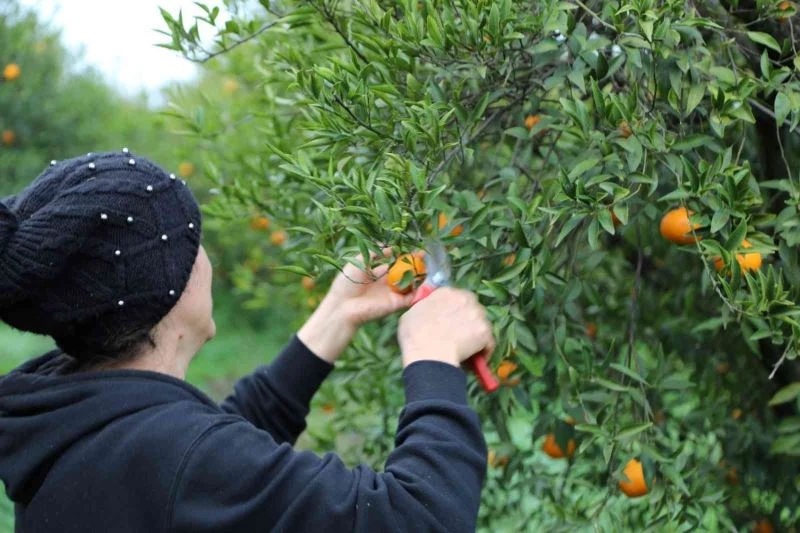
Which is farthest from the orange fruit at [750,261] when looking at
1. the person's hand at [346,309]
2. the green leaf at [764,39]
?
the person's hand at [346,309]

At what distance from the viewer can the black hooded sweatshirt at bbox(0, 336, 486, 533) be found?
1.32 m

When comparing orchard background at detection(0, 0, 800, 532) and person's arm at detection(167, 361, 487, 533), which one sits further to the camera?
orchard background at detection(0, 0, 800, 532)

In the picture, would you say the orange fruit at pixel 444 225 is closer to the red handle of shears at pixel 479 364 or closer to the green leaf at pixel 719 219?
the red handle of shears at pixel 479 364

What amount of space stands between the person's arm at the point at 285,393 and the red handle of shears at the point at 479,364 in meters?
0.40

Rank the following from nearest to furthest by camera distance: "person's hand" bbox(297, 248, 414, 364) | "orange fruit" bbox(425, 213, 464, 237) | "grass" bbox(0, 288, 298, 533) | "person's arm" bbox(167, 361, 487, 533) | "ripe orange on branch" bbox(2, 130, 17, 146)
A: "person's arm" bbox(167, 361, 487, 533) → "orange fruit" bbox(425, 213, 464, 237) → "person's hand" bbox(297, 248, 414, 364) → "ripe orange on branch" bbox(2, 130, 17, 146) → "grass" bbox(0, 288, 298, 533)

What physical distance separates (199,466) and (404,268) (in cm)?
48

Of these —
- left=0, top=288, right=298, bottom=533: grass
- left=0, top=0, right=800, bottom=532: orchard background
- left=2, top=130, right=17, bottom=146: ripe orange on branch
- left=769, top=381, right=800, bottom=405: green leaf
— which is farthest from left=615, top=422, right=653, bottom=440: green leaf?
left=2, top=130, right=17, bottom=146: ripe orange on branch

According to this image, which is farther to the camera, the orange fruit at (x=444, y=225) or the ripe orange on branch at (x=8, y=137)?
the ripe orange on branch at (x=8, y=137)

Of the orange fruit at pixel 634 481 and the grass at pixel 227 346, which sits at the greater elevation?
the orange fruit at pixel 634 481

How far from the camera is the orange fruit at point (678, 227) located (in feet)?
5.73

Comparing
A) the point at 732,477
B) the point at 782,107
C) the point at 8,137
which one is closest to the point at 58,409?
the point at 782,107

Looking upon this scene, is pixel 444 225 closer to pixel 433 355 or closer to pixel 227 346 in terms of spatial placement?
pixel 433 355

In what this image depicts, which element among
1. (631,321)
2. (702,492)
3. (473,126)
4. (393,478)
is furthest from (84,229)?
(702,492)

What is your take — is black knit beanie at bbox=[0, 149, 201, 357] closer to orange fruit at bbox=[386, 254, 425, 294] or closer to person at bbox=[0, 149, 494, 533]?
person at bbox=[0, 149, 494, 533]
